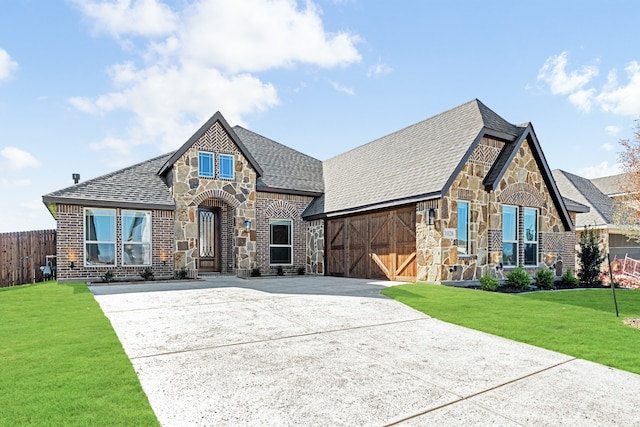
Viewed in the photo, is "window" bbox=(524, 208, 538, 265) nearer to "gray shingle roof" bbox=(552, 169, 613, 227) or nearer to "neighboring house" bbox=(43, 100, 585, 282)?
"neighboring house" bbox=(43, 100, 585, 282)

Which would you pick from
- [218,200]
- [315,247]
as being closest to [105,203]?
[218,200]

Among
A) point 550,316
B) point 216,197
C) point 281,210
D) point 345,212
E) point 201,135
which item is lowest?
point 550,316

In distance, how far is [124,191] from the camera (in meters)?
14.5

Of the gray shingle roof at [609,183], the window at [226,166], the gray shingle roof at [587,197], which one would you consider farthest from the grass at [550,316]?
the gray shingle roof at [609,183]

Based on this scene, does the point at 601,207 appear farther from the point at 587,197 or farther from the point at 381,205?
the point at 381,205

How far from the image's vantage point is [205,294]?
394 inches

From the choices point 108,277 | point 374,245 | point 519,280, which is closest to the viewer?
point 519,280

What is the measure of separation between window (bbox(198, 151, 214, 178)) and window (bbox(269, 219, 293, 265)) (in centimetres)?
350

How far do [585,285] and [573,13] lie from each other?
956 cm

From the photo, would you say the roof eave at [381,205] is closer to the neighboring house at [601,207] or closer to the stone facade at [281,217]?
the stone facade at [281,217]

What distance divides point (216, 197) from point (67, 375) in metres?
12.2

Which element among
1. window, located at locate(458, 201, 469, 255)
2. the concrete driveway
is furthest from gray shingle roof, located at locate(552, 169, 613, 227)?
the concrete driveway

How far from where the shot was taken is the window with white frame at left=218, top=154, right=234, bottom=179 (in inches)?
631

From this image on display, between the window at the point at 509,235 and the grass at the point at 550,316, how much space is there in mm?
2804
